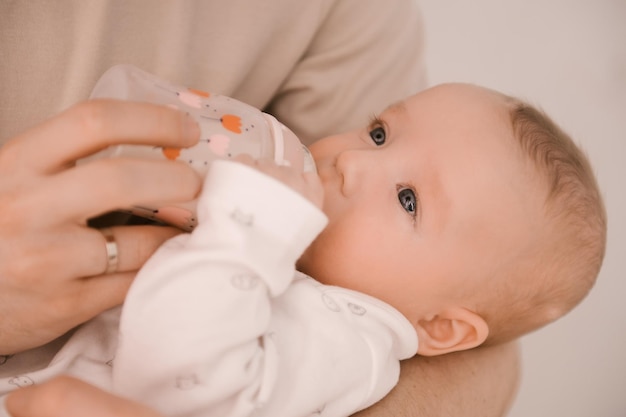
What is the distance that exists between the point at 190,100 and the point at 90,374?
35cm

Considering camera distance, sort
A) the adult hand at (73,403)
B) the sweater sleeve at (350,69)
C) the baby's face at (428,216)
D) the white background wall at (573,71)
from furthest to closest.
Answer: the white background wall at (573,71) < the sweater sleeve at (350,69) < the baby's face at (428,216) < the adult hand at (73,403)

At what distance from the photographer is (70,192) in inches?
24.0

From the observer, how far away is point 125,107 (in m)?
0.64

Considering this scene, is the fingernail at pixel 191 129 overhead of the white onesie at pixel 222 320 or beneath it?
overhead

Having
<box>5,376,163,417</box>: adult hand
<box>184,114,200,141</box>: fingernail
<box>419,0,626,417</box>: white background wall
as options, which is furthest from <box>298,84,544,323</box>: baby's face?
<box>419,0,626,417</box>: white background wall

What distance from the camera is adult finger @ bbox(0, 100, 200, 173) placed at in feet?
2.05

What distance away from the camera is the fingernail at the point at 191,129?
2.25 feet

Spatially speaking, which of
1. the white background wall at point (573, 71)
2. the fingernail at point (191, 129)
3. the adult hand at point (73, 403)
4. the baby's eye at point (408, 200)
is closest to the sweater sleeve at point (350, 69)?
the baby's eye at point (408, 200)

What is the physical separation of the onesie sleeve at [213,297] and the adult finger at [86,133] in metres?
0.08

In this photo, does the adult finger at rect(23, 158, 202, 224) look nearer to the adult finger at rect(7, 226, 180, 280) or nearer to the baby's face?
the adult finger at rect(7, 226, 180, 280)

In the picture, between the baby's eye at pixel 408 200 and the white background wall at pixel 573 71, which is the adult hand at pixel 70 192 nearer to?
the baby's eye at pixel 408 200

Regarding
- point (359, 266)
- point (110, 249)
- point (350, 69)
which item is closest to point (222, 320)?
point (110, 249)

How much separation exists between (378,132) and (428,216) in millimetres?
179

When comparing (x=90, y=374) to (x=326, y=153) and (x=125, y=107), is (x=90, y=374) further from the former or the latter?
(x=326, y=153)
